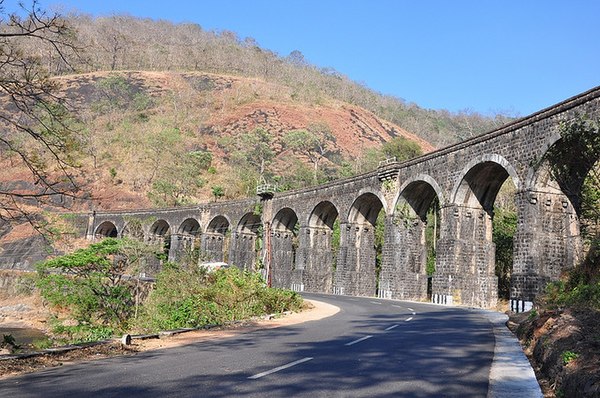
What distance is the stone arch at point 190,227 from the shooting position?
52.8m

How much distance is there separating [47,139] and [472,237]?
22349mm

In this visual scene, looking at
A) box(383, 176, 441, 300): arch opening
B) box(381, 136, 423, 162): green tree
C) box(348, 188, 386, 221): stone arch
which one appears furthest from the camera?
box(381, 136, 423, 162): green tree

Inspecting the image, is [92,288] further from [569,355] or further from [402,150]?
[402,150]

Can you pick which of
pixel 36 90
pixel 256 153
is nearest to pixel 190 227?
pixel 256 153

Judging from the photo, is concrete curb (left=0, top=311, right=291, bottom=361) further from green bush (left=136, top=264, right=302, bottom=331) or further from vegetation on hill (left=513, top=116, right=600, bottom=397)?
vegetation on hill (left=513, top=116, right=600, bottom=397)

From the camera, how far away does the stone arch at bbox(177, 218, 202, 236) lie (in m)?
52.8

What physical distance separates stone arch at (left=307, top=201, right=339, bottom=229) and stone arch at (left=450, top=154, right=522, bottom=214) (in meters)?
13.7

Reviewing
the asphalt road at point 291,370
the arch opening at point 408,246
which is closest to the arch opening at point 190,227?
the arch opening at point 408,246

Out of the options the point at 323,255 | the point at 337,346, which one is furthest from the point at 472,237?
the point at 337,346

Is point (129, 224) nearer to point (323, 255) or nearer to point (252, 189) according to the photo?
point (252, 189)

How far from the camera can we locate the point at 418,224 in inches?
1231

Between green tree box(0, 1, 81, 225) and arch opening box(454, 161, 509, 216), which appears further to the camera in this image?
arch opening box(454, 161, 509, 216)

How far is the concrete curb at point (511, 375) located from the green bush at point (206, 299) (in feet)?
26.1

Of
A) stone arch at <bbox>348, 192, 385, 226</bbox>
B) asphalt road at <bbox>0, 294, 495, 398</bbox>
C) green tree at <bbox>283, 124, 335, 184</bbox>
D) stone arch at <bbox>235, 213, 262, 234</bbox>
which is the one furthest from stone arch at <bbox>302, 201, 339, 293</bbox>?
green tree at <bbox>283, 124, 335, 184</bbox>
